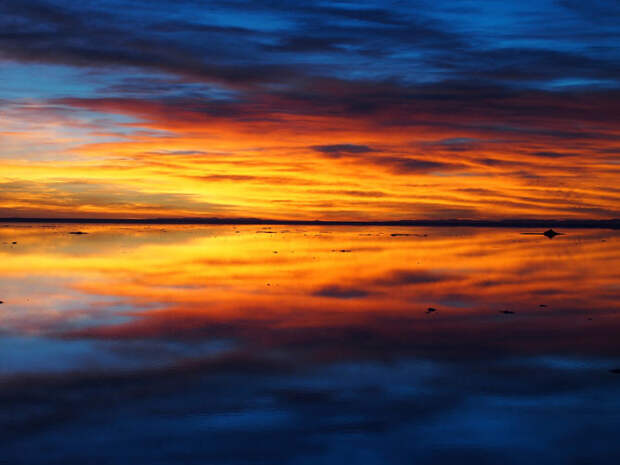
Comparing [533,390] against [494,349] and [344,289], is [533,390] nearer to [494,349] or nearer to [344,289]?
[494,349]

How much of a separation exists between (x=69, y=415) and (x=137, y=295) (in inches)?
395

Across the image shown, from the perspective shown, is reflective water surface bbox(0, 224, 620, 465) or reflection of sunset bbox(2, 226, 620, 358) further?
reflection of sunset bbox(2, 226, 620, 358)

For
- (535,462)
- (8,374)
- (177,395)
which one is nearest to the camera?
(535,462)

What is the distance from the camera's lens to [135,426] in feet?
22.7

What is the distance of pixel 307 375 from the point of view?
29.7 ft

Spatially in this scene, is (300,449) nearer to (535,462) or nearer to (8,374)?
(535,462)

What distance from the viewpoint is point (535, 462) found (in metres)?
6.15

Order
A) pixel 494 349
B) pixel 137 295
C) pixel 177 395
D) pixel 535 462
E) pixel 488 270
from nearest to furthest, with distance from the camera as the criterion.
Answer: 1. pixel 535 462
2. pixel 177 395
3. pixel 494 349
4. pixel 137 295
5. pixel 488 270

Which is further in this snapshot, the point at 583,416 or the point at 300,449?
the point at 583,416

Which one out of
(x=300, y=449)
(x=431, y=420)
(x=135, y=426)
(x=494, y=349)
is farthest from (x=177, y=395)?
(x=494, y=349)

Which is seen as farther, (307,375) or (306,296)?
(306,296)

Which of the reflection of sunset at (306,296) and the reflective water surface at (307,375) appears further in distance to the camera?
the reflection of sunset at (306,296)

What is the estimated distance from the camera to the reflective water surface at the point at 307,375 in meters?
6.50

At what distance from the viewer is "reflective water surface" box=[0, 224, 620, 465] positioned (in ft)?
21.3
